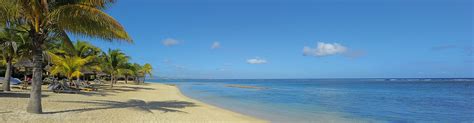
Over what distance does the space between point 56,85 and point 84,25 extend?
10145 millimetres

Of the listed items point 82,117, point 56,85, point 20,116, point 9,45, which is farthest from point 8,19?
point 56,85

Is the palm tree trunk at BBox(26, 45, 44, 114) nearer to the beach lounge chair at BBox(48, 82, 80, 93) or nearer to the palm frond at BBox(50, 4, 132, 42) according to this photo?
the palm frond at BBox(50, 4, 132, 42)

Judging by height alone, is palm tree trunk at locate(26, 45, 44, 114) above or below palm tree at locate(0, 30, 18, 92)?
below

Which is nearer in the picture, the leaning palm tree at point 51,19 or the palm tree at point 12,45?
the leaning palm tree at point 51,19

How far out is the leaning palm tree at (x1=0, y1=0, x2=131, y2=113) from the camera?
26.7 feet

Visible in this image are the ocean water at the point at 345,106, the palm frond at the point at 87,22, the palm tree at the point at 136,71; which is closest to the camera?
the palm frond at the point at 87,22

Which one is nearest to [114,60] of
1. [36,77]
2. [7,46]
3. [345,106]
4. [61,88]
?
[61,88]

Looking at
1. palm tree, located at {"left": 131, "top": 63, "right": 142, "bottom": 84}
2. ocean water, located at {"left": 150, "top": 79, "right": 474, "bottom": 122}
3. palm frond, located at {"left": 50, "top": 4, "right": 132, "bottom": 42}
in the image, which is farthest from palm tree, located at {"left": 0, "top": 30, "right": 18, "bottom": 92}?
palm tree, located at {"left": 131, "top": 63, "right": 142, "bottom": 84}

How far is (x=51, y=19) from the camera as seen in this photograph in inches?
328

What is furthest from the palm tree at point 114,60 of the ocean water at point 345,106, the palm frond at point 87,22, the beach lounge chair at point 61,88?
the palm frond at point 87,22

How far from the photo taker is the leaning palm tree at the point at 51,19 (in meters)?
8.14

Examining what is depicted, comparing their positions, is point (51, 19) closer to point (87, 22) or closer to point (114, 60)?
point (87, 22)

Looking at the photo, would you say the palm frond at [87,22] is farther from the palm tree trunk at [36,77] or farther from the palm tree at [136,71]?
the palm tree at [136,71]

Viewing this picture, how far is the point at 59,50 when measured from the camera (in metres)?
23.5
